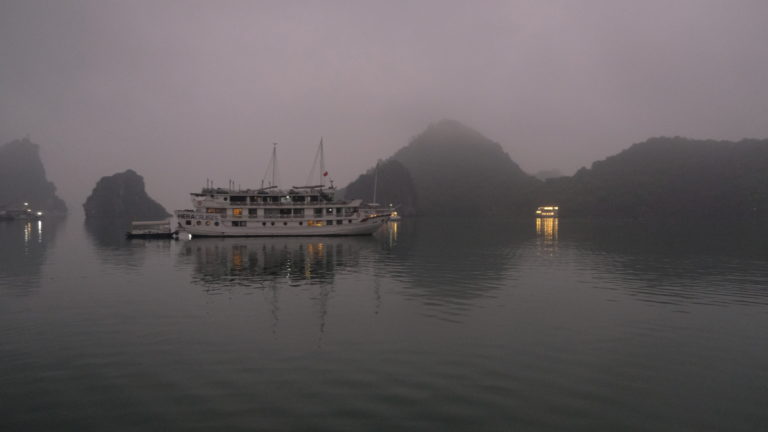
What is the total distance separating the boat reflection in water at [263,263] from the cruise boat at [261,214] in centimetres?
1300

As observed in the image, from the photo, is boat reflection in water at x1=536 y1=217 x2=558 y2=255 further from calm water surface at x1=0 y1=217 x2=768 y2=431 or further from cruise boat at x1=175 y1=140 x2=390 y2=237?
cruise boat at x1=175 y1=140 x2=390 y2=237

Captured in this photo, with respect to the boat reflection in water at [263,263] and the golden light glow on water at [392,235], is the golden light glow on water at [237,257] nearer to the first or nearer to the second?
the boat reflection in water at [263,263]

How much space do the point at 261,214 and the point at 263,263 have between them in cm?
3093

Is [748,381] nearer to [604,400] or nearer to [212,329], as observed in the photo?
[604,400]

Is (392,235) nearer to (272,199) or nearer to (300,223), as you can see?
(300,223)

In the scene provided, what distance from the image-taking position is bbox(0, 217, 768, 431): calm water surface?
9.30 meters

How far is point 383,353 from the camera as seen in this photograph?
1335 cm

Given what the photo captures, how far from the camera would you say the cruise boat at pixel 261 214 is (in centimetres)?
6406

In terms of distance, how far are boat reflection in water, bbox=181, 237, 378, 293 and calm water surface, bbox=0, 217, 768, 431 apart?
68 cm

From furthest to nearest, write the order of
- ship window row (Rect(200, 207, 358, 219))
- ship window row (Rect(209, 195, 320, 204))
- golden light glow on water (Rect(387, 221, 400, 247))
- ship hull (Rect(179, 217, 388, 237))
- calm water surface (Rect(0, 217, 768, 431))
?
ship window row (Rect(209, 195, 320, 204)) → ship window row (Rect(200, 207, 358, 219)) → ship hull (Rect(179, 217, 388, 237)) → golden light glow on water (Rect(387, 221, 400, 247)) → calm water surface (Rect(0, 217, 768, 431))

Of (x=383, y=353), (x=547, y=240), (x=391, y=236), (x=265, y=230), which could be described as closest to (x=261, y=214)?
(x=265, y=230)

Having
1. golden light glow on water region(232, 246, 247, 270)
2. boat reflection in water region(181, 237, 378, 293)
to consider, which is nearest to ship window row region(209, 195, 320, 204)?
boat reflection in water region(181, 237, 378, 293)

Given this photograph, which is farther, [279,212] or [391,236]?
[391,236]

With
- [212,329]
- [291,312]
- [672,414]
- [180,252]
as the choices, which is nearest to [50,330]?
[212,329]
